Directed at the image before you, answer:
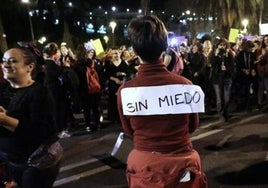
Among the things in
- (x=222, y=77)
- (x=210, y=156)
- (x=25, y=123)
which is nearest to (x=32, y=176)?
(x=25, y=123)

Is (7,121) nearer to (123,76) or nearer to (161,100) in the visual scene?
(161,100)

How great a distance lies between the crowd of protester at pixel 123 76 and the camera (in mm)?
9109

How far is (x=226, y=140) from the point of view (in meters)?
8.09

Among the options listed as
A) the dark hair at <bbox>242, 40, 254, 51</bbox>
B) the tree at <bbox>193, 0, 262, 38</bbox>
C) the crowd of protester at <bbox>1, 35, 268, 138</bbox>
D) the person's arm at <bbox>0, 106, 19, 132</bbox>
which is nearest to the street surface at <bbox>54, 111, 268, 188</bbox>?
the crowd of protester at <bbox>1, 35, 268, 138</bbox>

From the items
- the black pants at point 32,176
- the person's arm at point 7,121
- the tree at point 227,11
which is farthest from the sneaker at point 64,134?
the tree at point 227,11

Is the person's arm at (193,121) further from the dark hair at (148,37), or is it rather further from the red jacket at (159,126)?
the dark hair at (148,37)

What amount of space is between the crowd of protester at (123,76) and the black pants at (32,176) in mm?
4193

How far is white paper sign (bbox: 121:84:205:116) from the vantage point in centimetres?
267

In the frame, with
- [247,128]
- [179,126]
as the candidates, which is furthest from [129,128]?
[247,128]

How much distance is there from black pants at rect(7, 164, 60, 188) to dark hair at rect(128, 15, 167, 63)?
1271 mm

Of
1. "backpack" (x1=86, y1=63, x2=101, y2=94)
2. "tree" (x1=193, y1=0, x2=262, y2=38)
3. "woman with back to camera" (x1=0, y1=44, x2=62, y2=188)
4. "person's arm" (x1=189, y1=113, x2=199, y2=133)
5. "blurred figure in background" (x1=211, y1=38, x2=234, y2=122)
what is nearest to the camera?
"person's arm" (x1=189, y1=113, x2=199, y2=133)

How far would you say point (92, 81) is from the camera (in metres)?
9.86

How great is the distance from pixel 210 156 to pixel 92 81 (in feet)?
11.6

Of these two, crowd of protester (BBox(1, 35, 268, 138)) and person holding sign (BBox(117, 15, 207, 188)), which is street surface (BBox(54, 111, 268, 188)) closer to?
crowd of protester (BBox(1, 35, 268, 138))
